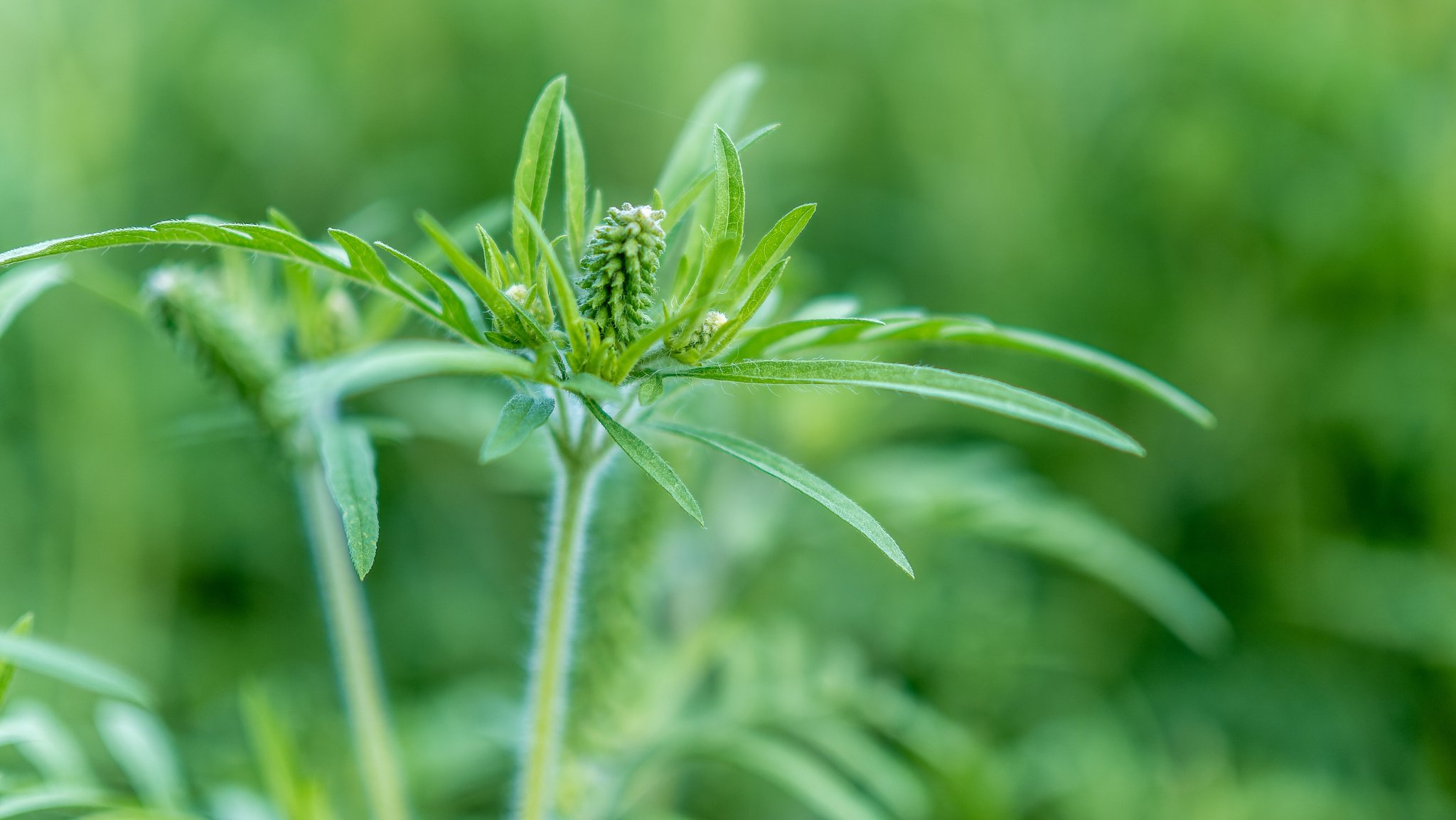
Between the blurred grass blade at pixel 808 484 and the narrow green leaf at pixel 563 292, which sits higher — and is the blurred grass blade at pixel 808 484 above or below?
below

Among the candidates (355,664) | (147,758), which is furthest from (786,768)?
(147,758)

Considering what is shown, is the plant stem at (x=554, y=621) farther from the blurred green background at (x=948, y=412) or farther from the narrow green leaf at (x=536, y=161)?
the blurred green background at (x=948, y=412)

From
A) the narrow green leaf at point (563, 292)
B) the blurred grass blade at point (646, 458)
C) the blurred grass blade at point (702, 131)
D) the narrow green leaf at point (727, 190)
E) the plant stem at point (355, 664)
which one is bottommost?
the plant stem at point (355, 664)

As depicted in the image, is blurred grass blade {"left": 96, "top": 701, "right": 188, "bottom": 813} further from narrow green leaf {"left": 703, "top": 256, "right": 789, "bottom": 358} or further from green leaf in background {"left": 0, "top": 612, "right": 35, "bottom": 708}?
narrow green leaf {"left": 703, "top": 256, "right": 789, "bottom": 358}

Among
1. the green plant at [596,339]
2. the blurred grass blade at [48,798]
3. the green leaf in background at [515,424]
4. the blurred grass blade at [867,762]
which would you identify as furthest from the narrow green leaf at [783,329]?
the blurred grass blade at [867,762]

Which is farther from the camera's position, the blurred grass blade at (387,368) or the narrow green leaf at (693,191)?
the narrow green leaf at (693,191)

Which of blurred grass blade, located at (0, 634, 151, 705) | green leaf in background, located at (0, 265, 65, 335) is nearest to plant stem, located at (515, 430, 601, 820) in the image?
blurred grass blade, located at (0, 634, 151, 705)
